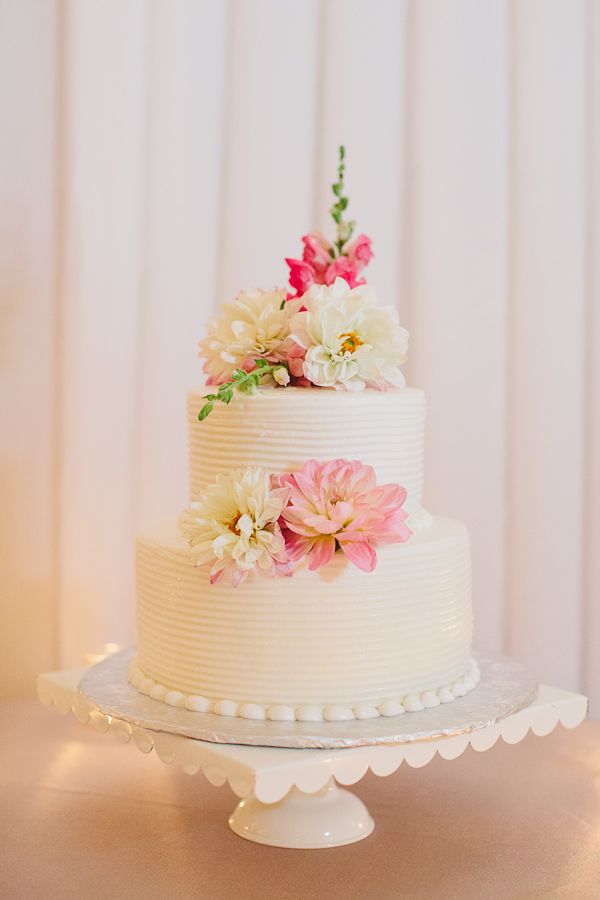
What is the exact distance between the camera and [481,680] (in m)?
1.64

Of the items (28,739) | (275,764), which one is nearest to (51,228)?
(28,739)

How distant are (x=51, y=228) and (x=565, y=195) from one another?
0.99m

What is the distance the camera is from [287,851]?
155 centimetres

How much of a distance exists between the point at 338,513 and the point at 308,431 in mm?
128

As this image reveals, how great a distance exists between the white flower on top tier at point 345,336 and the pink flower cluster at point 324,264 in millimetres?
115

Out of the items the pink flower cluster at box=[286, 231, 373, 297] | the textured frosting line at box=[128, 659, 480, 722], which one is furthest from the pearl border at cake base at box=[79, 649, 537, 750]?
the pink flower cluster at box=[286, 231, 373, 297]

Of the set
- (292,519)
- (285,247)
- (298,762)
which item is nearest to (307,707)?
(298,762)

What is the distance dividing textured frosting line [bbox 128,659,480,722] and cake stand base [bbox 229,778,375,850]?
0.18 meters

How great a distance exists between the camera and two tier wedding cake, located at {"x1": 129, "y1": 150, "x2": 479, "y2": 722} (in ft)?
4.67

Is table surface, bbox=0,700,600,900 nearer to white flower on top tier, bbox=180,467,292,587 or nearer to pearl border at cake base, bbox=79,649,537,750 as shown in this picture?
pearl border at cake base, bbox=79,649,537,750

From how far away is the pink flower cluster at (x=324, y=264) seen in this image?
1.65 metres

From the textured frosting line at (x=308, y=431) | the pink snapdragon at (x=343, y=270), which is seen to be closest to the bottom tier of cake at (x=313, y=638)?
the textured frosting line at (x=308, y=431)

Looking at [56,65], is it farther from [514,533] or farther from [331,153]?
[514,533]

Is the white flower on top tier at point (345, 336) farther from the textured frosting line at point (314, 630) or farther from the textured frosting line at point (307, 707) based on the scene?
the textured frosting line at point (307, 707)
